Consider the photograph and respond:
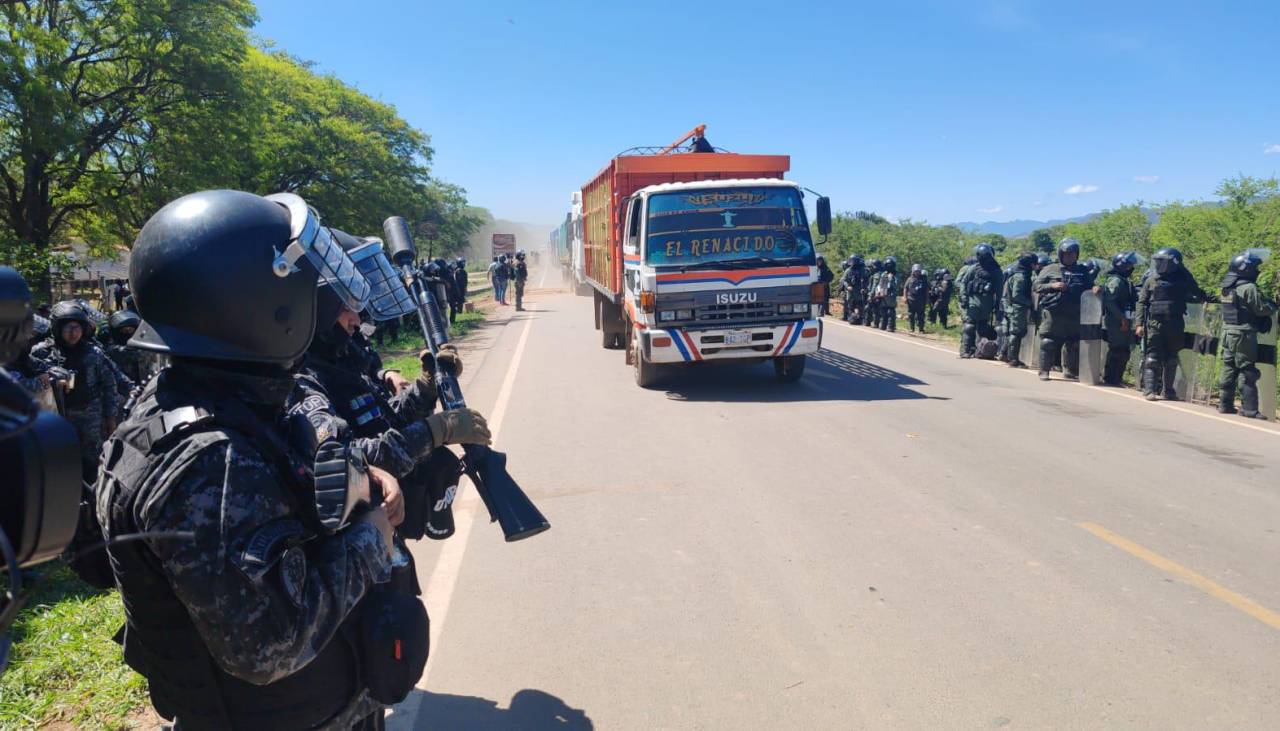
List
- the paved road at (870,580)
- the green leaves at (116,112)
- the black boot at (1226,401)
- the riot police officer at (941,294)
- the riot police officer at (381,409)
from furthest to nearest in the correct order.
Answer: the riot police officer at (941,294)
the green leaves at (116,112)
the black boot at (1226,401)
the paved road at (870,580)
the riot police officer at (381,409)

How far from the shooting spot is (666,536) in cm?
504

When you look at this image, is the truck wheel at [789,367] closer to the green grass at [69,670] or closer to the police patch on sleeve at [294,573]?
the green grass at [69,670]

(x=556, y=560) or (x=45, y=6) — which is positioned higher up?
(x=45, y=6)

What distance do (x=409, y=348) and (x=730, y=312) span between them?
8790 mm

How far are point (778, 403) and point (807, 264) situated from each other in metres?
1.78

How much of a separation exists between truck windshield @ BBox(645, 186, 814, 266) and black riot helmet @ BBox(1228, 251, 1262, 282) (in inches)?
180

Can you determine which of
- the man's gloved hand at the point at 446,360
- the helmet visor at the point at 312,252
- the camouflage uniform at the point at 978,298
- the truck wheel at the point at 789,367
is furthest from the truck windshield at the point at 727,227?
the helmet visor at the point at 312,252

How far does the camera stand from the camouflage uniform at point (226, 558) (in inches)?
56.8

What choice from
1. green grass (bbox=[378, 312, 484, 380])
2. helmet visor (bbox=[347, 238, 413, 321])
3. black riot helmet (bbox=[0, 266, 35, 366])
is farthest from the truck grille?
black riot helmet (bbox=[0, 266, 35, 366])

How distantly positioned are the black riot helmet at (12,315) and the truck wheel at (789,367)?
9.37m

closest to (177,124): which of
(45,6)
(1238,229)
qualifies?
(45,6)

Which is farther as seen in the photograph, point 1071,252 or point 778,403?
point 1071,252

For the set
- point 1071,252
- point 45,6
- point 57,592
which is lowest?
point 57,592

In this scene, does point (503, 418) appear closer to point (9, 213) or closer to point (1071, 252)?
point (1071, 252)
